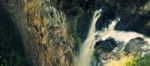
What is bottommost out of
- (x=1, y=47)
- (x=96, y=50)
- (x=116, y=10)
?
(x=1, y=47)

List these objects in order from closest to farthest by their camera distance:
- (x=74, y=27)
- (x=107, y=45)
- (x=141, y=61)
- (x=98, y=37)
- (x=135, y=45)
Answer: (x=141, y=61) < (x=135, y=45) < (x=107, y=45) < (x=98, y=37) < (x=74, y=27)

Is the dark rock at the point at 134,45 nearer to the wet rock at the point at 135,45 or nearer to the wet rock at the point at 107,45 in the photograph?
the wet rock at the point at 135,45

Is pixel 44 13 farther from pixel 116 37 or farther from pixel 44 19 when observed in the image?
pixel 116 37

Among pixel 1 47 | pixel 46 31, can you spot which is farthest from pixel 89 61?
pixel 1 47

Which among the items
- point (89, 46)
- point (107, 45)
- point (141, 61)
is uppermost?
point (107, 45)

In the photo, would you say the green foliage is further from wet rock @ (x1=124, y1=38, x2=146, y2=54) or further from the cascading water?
the cascading water

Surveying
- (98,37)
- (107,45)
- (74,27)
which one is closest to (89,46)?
(98,37)

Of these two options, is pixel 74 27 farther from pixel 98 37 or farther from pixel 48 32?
pixel 98 37
